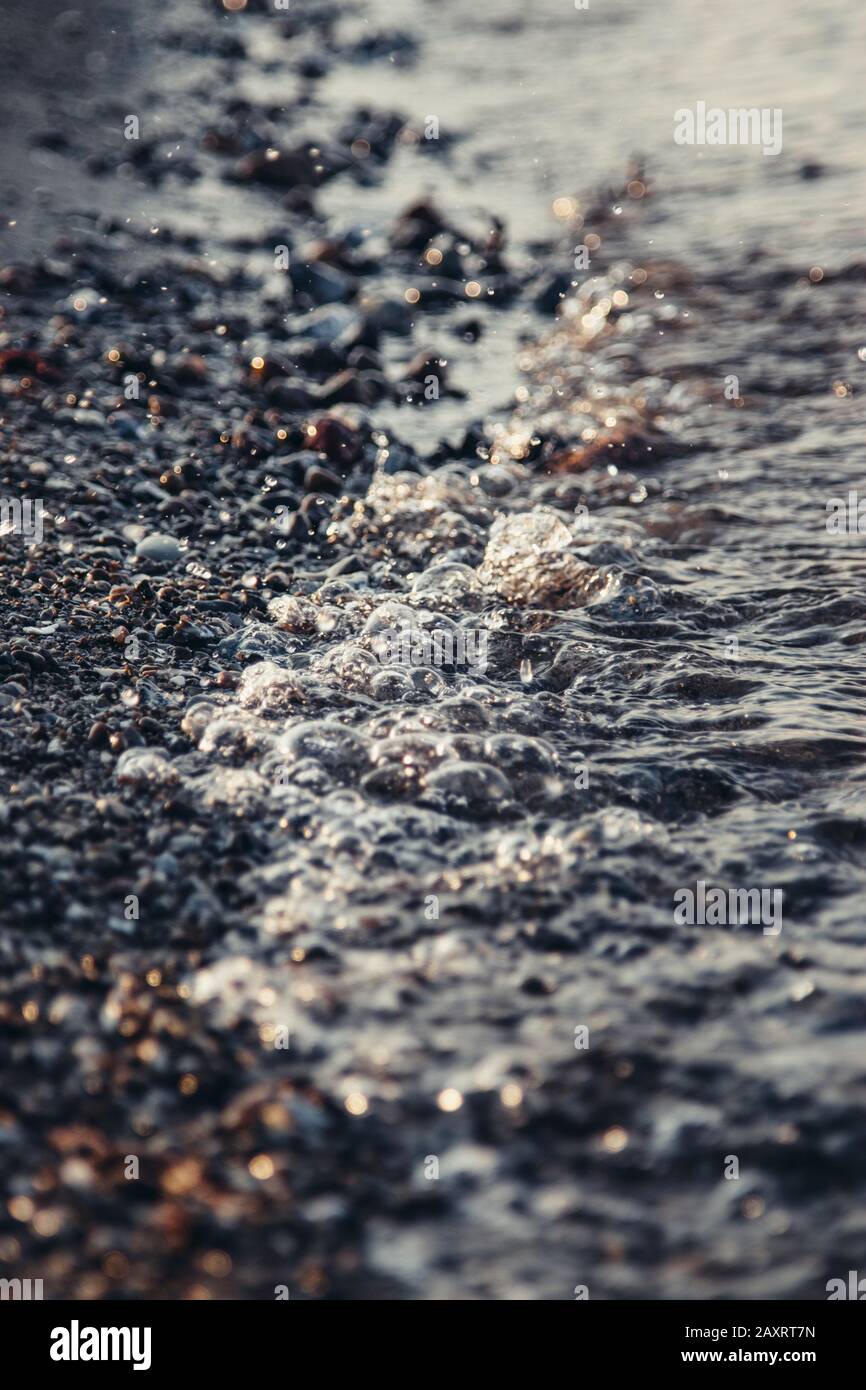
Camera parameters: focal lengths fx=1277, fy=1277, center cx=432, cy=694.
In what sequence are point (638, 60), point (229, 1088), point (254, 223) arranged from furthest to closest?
point (638, 60)
point (254, 223)
point (229, 1088)

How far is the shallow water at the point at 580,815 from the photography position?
251 centimetres

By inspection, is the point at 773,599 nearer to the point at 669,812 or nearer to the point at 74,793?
the point at 669,812

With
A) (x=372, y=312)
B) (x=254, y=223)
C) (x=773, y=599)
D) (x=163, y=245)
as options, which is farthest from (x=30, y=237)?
(x=773, y=599)

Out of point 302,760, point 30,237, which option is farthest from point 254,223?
point 302,760

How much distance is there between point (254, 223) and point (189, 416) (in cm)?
359

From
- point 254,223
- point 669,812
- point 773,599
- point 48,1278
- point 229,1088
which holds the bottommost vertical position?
point 48,1278

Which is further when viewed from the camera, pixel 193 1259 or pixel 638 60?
pixel 638 60

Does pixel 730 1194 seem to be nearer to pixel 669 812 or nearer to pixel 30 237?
pixel 669 812

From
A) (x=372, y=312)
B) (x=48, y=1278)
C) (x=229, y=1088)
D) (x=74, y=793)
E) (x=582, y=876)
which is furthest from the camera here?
(x=372, y=312)

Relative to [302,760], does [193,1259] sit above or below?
below

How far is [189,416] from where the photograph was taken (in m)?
6.21

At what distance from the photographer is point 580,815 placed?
355cm

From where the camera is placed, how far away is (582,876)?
10.9 ft

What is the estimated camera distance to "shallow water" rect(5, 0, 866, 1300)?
251cm
